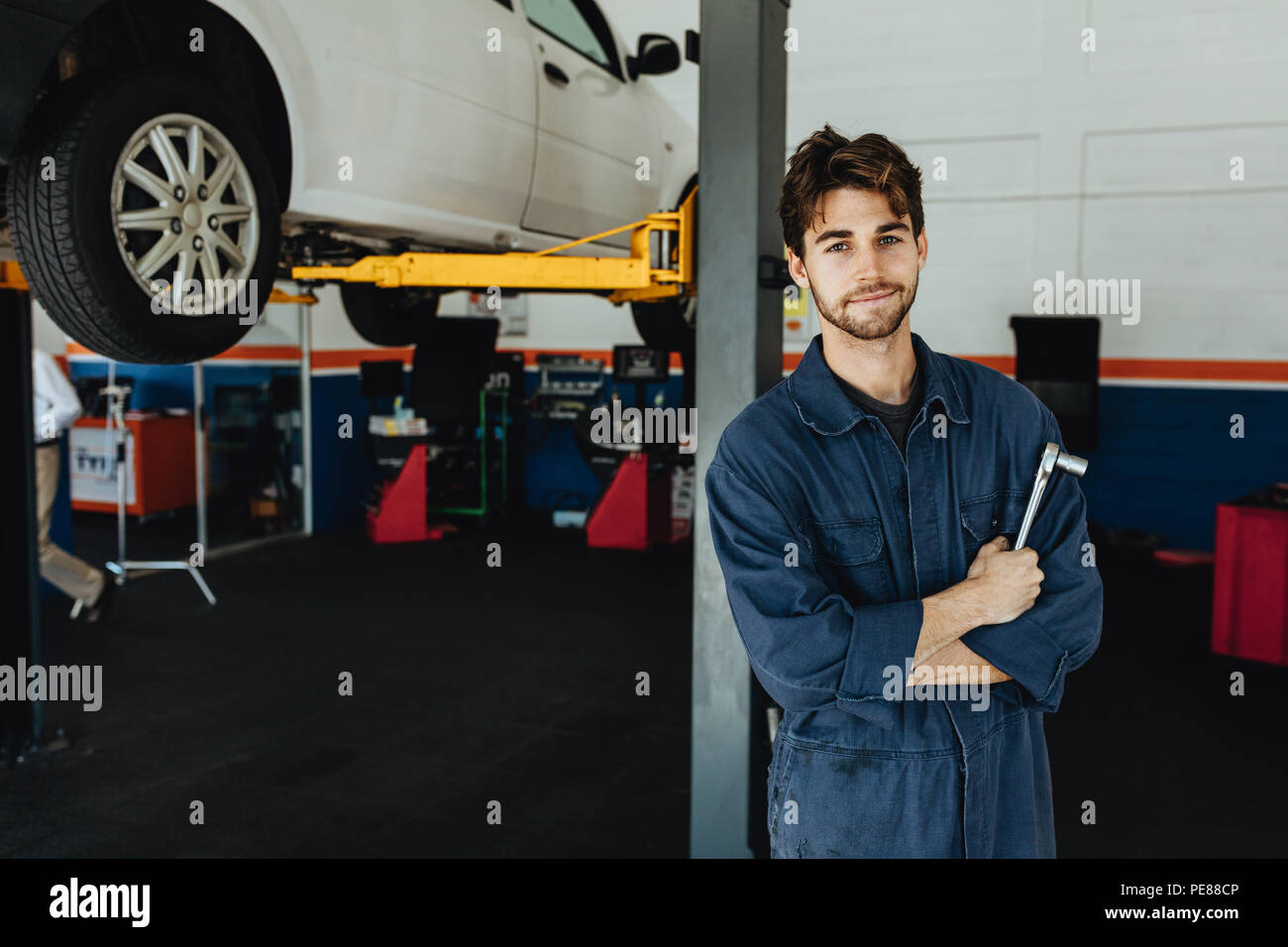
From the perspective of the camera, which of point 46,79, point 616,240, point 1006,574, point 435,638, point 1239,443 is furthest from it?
point 1239,443

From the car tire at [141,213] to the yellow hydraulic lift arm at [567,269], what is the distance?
0.67 m

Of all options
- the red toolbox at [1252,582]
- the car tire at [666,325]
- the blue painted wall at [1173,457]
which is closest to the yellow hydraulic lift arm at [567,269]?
the car tire at [666,325]

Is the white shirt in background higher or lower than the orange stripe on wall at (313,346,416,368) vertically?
lower

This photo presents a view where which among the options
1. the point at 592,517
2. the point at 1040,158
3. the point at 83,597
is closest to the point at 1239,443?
the point at 1040,158

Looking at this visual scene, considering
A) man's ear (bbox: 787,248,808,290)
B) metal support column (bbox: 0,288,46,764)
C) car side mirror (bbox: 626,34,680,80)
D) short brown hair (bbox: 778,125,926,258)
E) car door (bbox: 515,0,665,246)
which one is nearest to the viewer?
short brown hair (bbox: 778,125,926,258)

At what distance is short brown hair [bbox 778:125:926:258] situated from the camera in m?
1.59

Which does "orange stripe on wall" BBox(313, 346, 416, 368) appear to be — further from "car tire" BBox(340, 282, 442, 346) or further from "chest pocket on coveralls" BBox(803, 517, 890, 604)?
"chest pocket on coveralls" BBox(803, 517, 890, 604)

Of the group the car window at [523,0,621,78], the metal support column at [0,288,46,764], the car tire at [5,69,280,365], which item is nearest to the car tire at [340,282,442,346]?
the car window at [523,0,621,78]

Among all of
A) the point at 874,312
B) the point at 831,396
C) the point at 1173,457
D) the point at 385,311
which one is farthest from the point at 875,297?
the point at 1173,457

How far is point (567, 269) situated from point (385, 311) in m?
2.17

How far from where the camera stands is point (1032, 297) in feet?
24.9

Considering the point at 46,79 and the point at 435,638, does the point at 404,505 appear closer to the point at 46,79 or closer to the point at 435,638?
the point at 435,638

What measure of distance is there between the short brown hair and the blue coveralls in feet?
0.72
